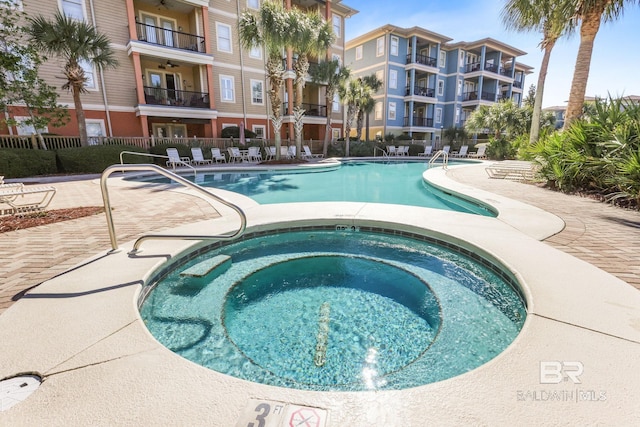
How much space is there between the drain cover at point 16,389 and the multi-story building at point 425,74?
2993 centimetres

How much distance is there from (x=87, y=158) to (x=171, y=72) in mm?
9721

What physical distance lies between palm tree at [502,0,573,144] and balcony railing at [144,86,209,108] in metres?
17.0

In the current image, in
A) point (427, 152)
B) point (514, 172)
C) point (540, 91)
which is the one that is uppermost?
point (540, 91)

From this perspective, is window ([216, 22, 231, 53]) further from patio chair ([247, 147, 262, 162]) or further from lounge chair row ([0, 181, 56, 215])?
lounge chair row ([0, 181, 56, 215])

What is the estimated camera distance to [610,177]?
6.91 metres

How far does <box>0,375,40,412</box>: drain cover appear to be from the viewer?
159cm

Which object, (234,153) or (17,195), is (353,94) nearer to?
(234,153)

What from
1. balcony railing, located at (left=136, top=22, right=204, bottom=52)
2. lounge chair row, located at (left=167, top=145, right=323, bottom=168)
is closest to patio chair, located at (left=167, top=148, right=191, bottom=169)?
lounge chair row, located at (left=167, top=145, right=323, bottom=168)

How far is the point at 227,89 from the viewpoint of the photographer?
2039 centimetres

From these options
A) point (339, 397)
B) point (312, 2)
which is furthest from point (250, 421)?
point (312, 2)

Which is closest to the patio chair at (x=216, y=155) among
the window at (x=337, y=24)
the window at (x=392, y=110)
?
the window at (x=337, y=24)

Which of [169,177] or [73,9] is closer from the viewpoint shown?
[169,177]

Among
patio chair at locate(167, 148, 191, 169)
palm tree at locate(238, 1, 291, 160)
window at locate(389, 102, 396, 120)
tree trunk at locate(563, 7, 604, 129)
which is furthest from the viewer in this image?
window at locate(389, 102, 396, 120)

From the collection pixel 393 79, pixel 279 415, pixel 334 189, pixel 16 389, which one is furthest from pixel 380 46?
pixel 16 389
